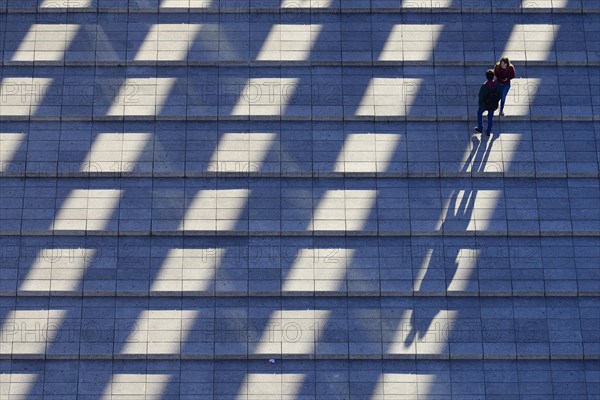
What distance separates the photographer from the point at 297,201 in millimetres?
37281

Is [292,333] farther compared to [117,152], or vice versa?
[117,152]

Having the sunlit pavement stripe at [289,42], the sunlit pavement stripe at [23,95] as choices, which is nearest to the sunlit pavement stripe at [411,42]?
the sunlit pavement stripe at [289,42]

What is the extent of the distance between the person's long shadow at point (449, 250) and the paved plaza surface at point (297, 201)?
0.07 meters

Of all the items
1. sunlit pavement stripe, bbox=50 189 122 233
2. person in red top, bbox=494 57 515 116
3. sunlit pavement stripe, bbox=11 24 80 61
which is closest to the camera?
person in red top, bbox=494 57 515 116

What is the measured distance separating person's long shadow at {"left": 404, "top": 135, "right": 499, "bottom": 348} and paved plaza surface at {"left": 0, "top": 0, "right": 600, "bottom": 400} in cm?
7

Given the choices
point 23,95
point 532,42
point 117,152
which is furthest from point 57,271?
point 532,42

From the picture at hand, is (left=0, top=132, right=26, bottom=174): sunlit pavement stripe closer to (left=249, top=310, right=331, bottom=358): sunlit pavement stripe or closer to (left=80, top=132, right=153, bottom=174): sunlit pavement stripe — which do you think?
(left=80, top=132, right=153, bottom=174): sunlit pavement stripe

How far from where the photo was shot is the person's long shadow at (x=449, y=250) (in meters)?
35.7

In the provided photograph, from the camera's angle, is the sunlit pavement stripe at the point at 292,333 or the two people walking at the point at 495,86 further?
the two people walking at the point at 495,86

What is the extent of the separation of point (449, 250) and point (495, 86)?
5.69 meters

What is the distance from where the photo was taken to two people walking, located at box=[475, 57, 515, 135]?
119 ft

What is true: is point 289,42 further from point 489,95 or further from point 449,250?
point 449,250

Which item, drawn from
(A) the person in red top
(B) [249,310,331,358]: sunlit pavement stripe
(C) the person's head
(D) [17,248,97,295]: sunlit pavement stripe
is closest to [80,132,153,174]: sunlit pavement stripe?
(D) [17,248,97,295]: sunlit pavement stripe

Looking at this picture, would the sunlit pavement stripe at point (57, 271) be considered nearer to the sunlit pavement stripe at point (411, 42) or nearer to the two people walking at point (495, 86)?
the sunlit pavement stripe at point (411, 42)
